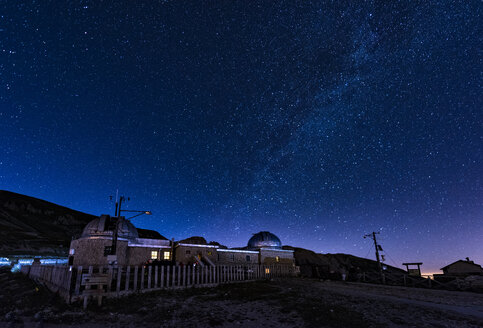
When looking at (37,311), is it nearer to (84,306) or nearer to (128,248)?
(84,306)

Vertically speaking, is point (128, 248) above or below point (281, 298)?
above

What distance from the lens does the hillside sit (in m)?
71.0

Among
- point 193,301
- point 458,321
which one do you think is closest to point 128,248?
point 193,301

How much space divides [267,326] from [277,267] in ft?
59.7

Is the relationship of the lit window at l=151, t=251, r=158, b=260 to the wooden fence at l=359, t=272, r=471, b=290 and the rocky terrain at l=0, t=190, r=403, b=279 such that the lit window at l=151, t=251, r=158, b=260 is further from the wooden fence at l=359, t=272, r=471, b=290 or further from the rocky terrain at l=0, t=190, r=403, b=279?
the wooden fence at l=359, t=272, r=471, b=290

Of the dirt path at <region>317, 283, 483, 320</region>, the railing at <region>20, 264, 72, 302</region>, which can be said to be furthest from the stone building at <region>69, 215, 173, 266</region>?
the dirt path at <region>317, 283, 483, 320</region>

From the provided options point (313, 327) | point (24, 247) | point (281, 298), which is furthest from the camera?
point (24, 247)

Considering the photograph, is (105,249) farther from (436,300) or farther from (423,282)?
(423,282)

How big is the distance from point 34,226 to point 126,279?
456ft

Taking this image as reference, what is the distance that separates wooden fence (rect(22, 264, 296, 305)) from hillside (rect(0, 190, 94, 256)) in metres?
69.5

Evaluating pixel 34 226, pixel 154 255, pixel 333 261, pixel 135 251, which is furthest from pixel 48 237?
pixel 333 261

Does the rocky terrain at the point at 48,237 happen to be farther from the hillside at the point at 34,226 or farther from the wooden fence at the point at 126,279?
the wooden fence at the point at 126,279

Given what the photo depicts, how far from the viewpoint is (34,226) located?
372 ft

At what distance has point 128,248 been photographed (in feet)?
90.3
